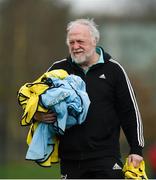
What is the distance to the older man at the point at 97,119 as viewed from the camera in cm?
815

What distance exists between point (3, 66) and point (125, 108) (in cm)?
3088

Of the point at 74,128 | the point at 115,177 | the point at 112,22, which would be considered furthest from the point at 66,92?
the point at 112,22

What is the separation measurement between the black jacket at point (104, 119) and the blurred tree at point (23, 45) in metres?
29.9

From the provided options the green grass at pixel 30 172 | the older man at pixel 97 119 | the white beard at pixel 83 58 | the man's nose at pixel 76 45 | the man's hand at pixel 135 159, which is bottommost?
the green grass at pixel 30 172

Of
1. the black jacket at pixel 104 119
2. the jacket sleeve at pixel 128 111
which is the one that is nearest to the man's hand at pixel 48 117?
the black jacket at pixel 104 119

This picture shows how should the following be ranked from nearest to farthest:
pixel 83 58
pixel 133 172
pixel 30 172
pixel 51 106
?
pixel 51 106, pixel 133 172, pixel 83 58, pixel 30 172

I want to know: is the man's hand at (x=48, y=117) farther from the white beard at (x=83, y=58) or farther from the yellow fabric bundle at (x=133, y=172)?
the yellow fabric bundle at (x=133, y=172)

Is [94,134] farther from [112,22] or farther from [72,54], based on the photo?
[112,22]

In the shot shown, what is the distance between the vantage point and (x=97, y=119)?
26.7ft

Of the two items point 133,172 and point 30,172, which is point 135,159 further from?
point 30,172

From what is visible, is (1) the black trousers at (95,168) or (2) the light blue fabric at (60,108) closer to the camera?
(2) the light blue fabric at (60,108)

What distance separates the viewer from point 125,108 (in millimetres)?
8289

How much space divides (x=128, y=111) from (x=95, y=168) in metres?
0.67

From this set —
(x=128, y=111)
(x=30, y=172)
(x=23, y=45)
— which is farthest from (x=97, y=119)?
(x=23, y=45)
